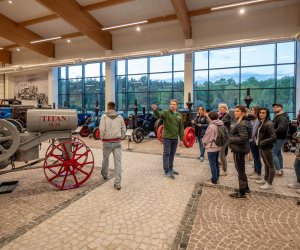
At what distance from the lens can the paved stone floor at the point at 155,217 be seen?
2.24 m

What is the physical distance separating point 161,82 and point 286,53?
270 inches

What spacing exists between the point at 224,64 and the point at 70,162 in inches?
410

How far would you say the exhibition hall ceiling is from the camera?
9.38 metres

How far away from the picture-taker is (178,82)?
1276 cm

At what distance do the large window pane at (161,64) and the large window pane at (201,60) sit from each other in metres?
1.73

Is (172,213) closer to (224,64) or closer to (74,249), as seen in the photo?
(74,249)

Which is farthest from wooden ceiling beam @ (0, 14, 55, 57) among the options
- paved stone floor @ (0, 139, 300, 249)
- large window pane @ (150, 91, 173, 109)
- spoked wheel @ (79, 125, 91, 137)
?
paved stone floor @ (0, 139, 300, 249)

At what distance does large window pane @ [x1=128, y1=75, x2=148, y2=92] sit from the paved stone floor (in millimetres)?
10390

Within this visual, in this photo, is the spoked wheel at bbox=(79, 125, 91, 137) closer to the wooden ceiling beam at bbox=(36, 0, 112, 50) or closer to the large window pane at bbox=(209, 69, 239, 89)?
the wooden ceiling beam at bbox=(36, 0, 112, 50)

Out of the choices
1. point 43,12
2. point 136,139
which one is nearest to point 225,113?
point 136,139

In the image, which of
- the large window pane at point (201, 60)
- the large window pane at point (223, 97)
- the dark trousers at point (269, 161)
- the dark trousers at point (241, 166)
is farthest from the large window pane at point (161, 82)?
the dark trousers at point (241, 166)

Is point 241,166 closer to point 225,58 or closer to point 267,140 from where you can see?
point 267,140

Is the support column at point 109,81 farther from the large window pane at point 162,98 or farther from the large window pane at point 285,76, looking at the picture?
the large window pane at point 285,76

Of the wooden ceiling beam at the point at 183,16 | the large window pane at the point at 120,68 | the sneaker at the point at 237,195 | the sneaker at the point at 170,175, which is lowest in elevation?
the sneaker at the point at 237,195
